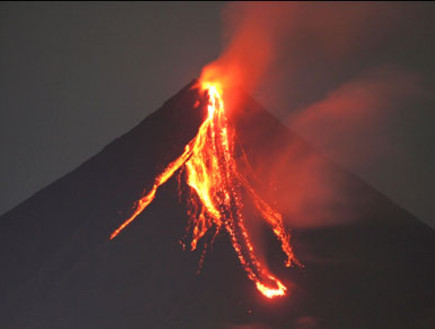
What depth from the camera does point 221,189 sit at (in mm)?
16922

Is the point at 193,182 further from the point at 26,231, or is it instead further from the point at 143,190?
the point at 26,231

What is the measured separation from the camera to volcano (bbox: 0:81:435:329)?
1343cm

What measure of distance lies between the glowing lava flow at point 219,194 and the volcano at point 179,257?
17 centimetres

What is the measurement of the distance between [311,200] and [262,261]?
2933mm

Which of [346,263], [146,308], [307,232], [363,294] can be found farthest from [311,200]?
[146,308]

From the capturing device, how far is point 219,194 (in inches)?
661

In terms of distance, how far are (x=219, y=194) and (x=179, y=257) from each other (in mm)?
2173

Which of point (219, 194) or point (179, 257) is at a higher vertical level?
point (219, 194)

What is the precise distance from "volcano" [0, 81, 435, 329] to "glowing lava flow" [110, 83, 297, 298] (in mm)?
171

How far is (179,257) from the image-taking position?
14.9 metres

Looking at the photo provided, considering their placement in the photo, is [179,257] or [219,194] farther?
[219,194]

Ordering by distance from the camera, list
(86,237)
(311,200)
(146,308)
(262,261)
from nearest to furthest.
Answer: (146,308), (262,261), (86,237), (311,200)

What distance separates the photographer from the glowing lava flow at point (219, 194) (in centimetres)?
1495

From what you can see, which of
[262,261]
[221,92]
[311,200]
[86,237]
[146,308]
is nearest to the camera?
[146,308]
